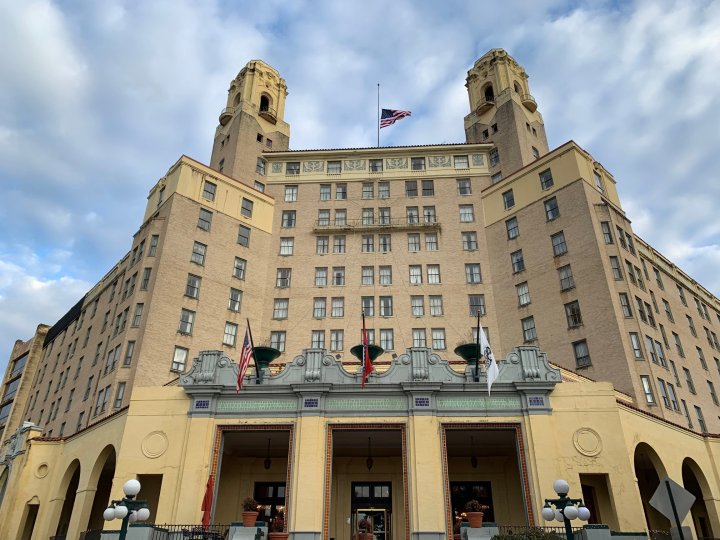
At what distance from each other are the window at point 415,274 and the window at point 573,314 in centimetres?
1257

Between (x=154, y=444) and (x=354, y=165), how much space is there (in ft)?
122

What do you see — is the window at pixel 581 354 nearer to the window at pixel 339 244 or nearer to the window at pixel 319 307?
the window at pixel 319 307

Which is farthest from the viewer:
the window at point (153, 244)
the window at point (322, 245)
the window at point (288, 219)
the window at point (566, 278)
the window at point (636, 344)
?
the window at point (288, 219)

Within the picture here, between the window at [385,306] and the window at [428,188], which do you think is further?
the window at [428,188]

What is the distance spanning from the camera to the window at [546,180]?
4716 cm

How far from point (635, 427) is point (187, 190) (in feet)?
125

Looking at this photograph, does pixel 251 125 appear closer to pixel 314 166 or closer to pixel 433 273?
pixel 314 166

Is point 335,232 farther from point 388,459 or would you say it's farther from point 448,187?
point 388,459

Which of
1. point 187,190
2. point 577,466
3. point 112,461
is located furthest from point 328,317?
point 577,466

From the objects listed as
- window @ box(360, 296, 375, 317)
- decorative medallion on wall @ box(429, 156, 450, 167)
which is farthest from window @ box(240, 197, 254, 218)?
decorative medallion on wall @ box(429, 156, 450, 167)

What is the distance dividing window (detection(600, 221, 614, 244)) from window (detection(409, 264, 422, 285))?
49.8 feet

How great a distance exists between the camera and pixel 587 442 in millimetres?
23891

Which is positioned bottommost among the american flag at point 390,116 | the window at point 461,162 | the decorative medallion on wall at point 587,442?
the decorative medallion on wall at point 587,442

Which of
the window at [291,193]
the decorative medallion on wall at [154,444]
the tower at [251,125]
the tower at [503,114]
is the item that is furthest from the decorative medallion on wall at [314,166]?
the decorative medallion on wall at [154,444]
